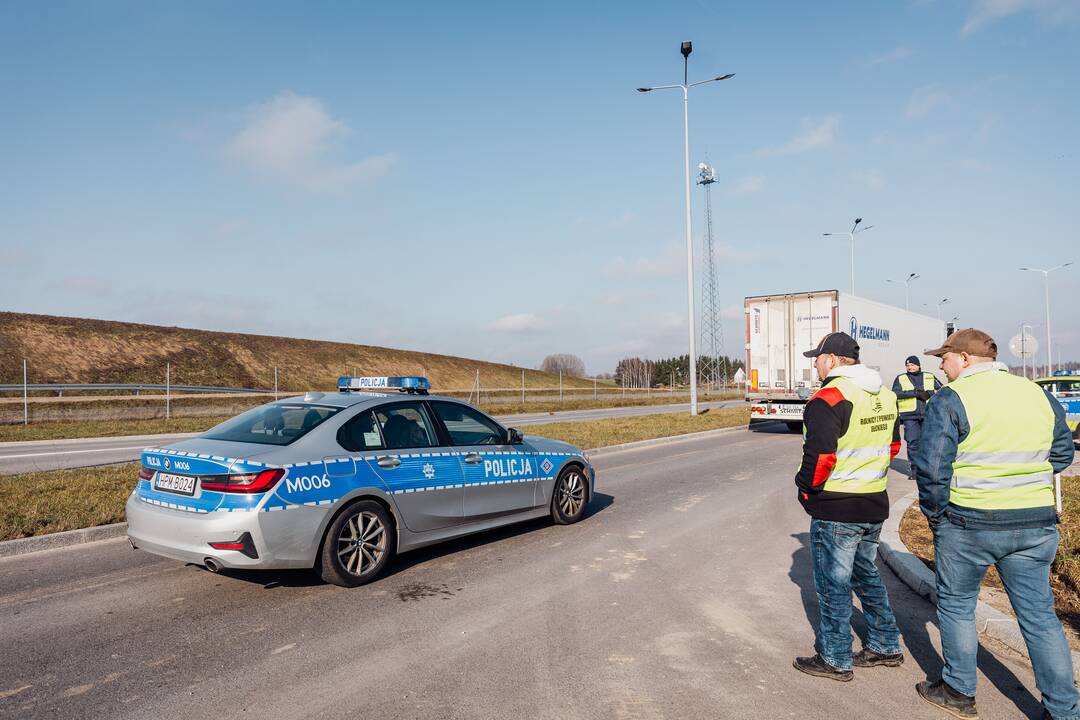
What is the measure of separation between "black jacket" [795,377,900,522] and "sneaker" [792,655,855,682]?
2.70 feet

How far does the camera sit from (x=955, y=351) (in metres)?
3.74

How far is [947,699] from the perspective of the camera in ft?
12.0

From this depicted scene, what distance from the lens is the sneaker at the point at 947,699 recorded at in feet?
11.8

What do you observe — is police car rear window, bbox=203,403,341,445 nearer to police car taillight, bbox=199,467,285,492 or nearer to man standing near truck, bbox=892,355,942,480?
police car taillight, bbox=199,467,285,492

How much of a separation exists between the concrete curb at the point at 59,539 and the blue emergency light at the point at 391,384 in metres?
2.68

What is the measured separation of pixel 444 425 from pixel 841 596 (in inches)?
151

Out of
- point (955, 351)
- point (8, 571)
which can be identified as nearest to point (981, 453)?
point (955, 351)

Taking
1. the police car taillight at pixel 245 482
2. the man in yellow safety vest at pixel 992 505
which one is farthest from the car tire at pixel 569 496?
the man in yellow safety vest at pixel 992 505

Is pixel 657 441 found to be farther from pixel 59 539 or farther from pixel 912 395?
pixel 59 539

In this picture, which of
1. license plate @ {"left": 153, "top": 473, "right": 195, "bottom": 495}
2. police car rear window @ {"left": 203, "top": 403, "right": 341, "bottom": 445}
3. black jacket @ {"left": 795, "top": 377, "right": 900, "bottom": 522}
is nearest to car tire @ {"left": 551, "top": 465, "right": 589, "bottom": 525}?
police car rear window @ {"left": 203, "top": 403, "right": 341, "bottom": 445}

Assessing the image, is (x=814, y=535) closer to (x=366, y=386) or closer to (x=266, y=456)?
(x=266, y=456)

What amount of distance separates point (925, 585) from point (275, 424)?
17.4 ft

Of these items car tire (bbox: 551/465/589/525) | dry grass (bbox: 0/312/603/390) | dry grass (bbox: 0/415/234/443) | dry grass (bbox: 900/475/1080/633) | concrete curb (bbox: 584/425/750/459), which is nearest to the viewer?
dry grass (bbox: 900/475/1080/633)

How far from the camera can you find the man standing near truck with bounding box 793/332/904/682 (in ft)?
13.1
